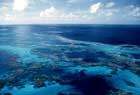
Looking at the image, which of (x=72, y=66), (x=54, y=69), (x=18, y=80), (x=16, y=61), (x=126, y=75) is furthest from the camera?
(x=16, y=61)

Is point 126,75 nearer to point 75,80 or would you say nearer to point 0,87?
point 75,80

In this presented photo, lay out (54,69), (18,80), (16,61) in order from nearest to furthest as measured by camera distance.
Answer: (18,80) < (54,69) < (16,61)

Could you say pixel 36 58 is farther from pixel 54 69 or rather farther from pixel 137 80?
pixel 137 80

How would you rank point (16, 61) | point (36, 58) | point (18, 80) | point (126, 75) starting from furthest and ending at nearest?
point (36, 58) < point (16, 61) < point (126, 75) < point (18, 80)

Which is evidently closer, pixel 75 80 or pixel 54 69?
pixel 75 80

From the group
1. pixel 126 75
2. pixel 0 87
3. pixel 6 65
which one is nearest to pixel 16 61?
pixel 6 65

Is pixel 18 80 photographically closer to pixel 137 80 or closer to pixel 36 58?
pixel 36 58

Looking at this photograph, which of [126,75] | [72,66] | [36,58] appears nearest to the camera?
[126,75]

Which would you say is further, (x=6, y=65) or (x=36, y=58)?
(x=36, y=58)

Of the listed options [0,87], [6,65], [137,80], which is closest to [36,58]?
[6,65]
